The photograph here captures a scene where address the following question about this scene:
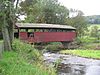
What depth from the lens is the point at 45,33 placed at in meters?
48.7

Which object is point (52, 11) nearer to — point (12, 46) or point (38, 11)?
point (38, 11)

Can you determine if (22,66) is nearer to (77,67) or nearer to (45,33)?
(77,67)

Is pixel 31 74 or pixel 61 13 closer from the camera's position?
pixel 31 74

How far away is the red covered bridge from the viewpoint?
45594 mm

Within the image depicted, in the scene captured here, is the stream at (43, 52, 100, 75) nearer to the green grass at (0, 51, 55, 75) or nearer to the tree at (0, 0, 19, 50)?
the tree at (0, 0, 19, 50)

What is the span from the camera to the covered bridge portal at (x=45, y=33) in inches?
1795

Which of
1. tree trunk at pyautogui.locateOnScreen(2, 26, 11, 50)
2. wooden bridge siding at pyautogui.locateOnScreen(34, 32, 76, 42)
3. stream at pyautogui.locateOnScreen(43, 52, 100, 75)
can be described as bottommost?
wooden bridge siding at pyautogui.locateOnScreen(34, 32, 76, 42)

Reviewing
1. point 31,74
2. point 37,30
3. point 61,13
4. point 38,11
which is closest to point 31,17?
point 38,11

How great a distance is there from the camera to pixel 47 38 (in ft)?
161

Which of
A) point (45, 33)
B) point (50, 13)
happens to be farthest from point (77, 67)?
point (50, 13)

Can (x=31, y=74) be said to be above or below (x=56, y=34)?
above

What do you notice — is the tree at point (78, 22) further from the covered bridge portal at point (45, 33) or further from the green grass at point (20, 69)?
the green grass at point (20, 69)

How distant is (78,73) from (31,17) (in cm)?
4673

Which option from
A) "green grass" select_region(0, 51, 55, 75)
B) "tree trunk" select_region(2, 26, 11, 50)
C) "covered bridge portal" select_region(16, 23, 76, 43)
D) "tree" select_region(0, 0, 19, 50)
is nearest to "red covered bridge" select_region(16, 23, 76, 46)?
"covered bridge portal" select_region(16, 23, 76, 43)
